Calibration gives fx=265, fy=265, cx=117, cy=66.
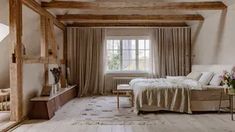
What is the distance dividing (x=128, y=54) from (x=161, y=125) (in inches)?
194

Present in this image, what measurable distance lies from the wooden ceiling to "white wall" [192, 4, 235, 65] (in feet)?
1.12

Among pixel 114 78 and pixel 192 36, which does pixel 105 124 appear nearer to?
pixel 114 78

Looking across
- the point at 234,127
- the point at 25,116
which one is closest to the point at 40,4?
the point at 25,116

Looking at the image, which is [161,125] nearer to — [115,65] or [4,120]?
[4,120]

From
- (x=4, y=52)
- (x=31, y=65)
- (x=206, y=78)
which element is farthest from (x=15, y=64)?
(x=206, y=78)

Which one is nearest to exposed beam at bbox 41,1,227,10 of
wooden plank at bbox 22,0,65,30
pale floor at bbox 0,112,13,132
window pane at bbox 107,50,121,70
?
wooden plank at bbox 22,0,65,30

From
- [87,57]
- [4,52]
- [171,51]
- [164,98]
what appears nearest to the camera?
[164,98]

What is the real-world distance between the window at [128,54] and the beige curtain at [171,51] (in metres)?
0.41

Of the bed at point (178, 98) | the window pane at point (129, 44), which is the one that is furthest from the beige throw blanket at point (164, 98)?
the window pane at point (129, 44)

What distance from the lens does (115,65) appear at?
9117 mm

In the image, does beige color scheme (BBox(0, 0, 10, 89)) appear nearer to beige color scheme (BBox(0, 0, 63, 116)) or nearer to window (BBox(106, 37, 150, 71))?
beige color scheme (BBox(0, 0, 63, 116))

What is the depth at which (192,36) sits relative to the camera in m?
8.70

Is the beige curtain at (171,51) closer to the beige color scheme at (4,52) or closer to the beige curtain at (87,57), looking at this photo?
the beige curtain at (87,57)

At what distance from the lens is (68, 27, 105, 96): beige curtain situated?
8711 millimetres
